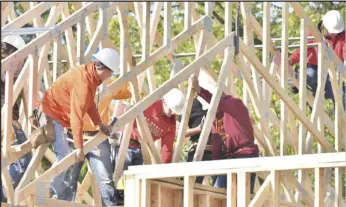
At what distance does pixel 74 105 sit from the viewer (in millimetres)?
15555

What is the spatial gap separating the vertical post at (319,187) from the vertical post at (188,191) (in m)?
1.36

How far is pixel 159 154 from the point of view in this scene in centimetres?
1778

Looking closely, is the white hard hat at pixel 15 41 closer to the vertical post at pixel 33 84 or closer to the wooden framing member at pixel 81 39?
the wooden framing member at pixel 81 39

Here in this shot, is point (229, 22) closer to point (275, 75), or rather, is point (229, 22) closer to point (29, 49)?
point (275, 75)

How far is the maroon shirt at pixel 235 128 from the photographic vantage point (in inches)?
703

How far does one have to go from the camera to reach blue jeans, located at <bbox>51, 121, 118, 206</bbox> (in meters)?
16.5

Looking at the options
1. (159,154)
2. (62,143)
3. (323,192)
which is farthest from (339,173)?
(62,143)

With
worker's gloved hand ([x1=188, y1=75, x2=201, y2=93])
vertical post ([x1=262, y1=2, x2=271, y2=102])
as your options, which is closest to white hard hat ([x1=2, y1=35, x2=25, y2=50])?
worker's gloved hand ([x1=188, y1=75, x2=201, y2=93])

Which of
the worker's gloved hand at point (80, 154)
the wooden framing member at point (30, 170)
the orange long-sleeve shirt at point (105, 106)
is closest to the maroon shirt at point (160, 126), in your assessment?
the orange long-sleeve shirt at point (105, 106)

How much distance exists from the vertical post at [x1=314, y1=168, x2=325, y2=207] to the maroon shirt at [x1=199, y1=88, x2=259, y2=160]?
131 cm

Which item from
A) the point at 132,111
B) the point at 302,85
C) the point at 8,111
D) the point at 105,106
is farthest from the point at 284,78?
the point at 8,111

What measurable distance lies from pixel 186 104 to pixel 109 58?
1.66 meters

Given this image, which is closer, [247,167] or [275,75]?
[247,167]

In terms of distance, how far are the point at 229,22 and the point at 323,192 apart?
2855mm
